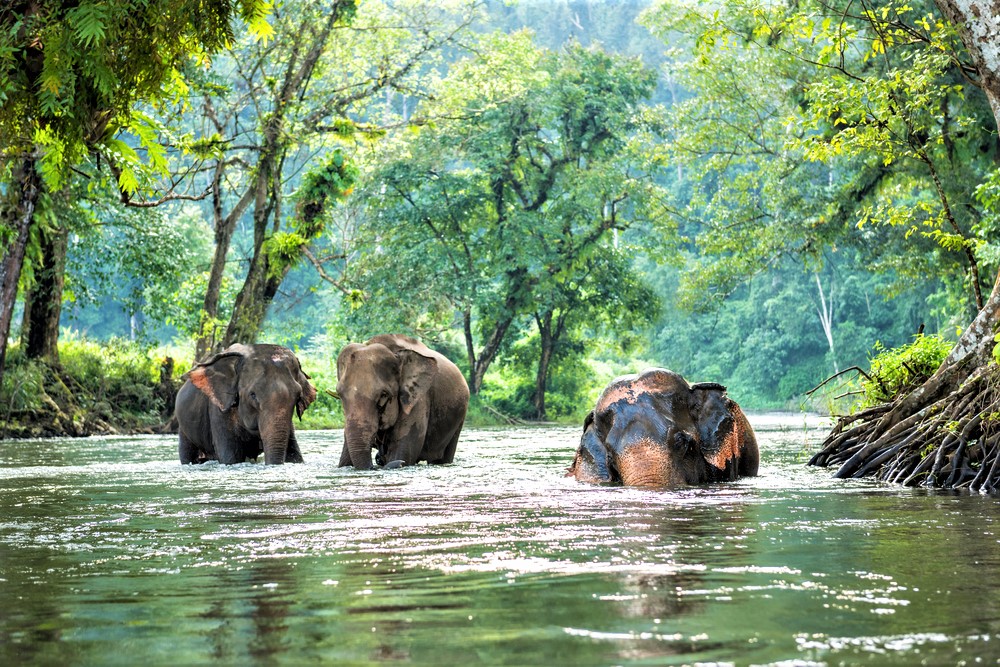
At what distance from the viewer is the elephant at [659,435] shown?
450 inches

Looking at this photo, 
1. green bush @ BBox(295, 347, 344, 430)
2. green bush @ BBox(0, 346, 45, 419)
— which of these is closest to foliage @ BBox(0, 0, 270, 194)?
green bush @ BBox(0, 346, 45, 419)

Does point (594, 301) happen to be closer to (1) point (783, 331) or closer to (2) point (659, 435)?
(1) point (783, 331)

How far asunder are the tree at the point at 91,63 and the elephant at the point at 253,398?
7827 mm

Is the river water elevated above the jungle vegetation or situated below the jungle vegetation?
below

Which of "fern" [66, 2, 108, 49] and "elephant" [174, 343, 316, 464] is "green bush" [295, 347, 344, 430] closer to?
"elephant" [174, 343, 316, 464]

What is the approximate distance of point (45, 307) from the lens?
29969 mm

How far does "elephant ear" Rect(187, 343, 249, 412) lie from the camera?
55.7 feet

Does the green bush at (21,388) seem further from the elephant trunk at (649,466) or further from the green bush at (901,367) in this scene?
the elephant trunk at (649,466)

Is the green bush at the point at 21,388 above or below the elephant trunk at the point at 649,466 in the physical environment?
above

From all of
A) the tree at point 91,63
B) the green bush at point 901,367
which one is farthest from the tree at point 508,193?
the tree at point 91,63

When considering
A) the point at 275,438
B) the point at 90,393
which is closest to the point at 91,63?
the point at 275,438

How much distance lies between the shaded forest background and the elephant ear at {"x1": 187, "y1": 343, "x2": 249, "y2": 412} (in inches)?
94.3

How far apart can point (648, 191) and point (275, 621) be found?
142ft

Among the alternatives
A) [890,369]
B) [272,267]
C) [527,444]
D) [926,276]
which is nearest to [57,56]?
[890,369]
